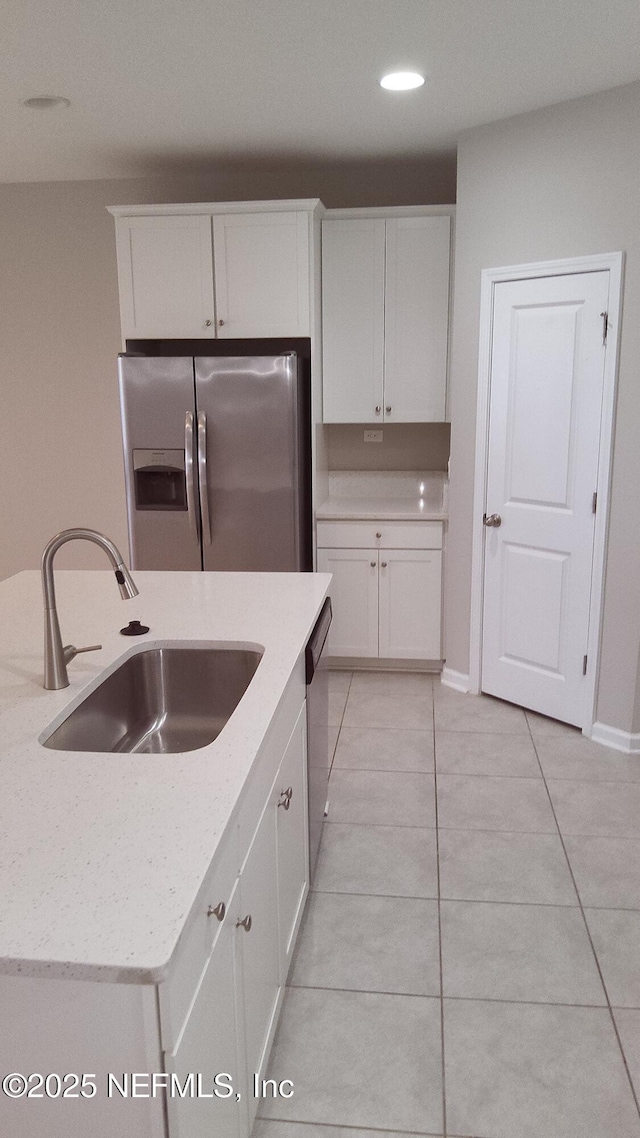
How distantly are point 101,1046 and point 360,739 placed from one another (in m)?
→ 2.64

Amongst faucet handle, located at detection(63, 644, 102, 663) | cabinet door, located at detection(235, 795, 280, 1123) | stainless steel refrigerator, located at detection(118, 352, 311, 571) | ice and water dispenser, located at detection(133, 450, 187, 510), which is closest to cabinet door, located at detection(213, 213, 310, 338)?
stainless steel refrigerator, located at detection(118, 352, 311, 571)

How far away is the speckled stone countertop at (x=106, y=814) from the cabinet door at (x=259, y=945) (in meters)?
0.23

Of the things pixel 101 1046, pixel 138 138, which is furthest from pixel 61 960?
pixel 138 138

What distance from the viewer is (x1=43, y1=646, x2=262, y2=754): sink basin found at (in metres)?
2.06

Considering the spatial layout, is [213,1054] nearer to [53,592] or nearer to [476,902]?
[53,592]

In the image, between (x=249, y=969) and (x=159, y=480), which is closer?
(x=249, y=969)

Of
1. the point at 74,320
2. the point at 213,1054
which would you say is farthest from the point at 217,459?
the point at 213,1054

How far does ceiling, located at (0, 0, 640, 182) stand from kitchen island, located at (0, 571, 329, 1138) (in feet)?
6.33

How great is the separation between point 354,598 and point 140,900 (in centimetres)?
328

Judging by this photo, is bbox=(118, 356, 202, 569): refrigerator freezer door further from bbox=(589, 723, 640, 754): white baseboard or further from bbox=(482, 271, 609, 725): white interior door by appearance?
bbox=(589, 723, 640, 754): white baseboard

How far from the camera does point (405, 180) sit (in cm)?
439

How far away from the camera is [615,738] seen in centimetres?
349

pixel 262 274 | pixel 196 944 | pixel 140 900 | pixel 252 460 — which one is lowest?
pixel 196 944

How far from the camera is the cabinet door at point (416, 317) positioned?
4113mm
